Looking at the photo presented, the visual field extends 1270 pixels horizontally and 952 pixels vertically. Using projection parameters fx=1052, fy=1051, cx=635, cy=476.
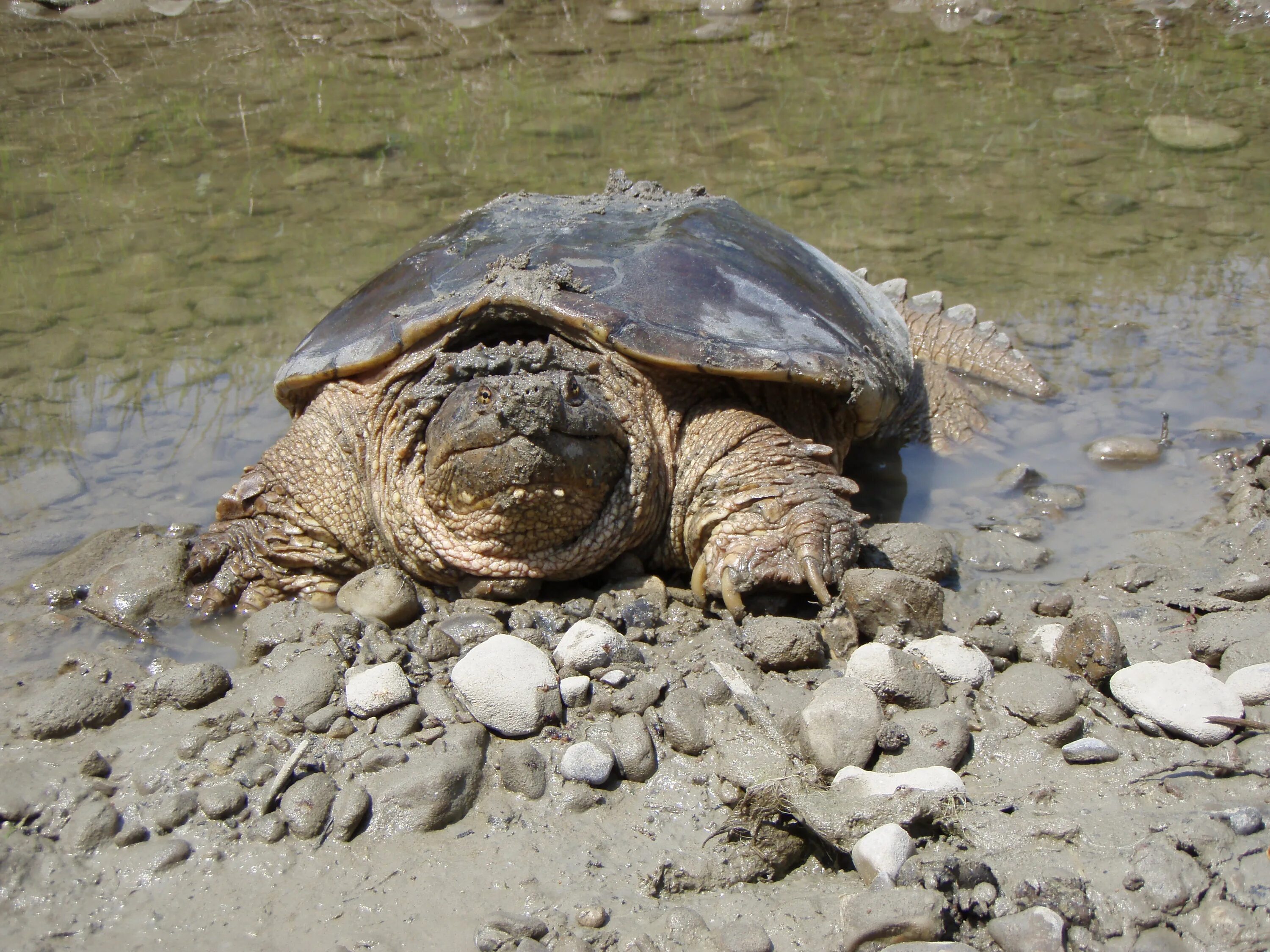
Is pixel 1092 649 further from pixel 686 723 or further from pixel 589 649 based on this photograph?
pixel 589 649

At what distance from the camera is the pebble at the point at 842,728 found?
209cm

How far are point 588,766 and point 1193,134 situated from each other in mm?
6731

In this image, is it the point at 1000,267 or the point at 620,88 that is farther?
the point at 620,88

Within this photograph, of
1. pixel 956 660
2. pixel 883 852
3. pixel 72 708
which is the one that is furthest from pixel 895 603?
pixel 72 708

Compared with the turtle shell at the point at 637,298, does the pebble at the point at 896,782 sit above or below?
below

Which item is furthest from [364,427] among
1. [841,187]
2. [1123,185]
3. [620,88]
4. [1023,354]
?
[620,88]

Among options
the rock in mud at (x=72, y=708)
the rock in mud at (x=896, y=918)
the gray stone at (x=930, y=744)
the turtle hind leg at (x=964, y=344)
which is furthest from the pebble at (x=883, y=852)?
the turtle hind leg at (x=964, y=344)

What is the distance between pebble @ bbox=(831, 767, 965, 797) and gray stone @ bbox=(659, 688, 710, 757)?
1.03 feet

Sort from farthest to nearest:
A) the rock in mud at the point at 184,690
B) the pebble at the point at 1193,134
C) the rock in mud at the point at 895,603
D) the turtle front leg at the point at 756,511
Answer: the pebble at the point at 1193,134, the turtle front leg at the point at 756,511, the rock in mud at the point at 895,603, the rock in mud at the point at 184,690

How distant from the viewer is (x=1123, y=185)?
6.31 meters

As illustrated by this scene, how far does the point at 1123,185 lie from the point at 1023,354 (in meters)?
2.67

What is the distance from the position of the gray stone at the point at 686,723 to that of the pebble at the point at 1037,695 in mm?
642

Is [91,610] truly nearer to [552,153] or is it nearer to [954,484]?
[954,484]

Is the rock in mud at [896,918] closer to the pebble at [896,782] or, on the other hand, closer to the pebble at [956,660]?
the pebble at [896,782]
